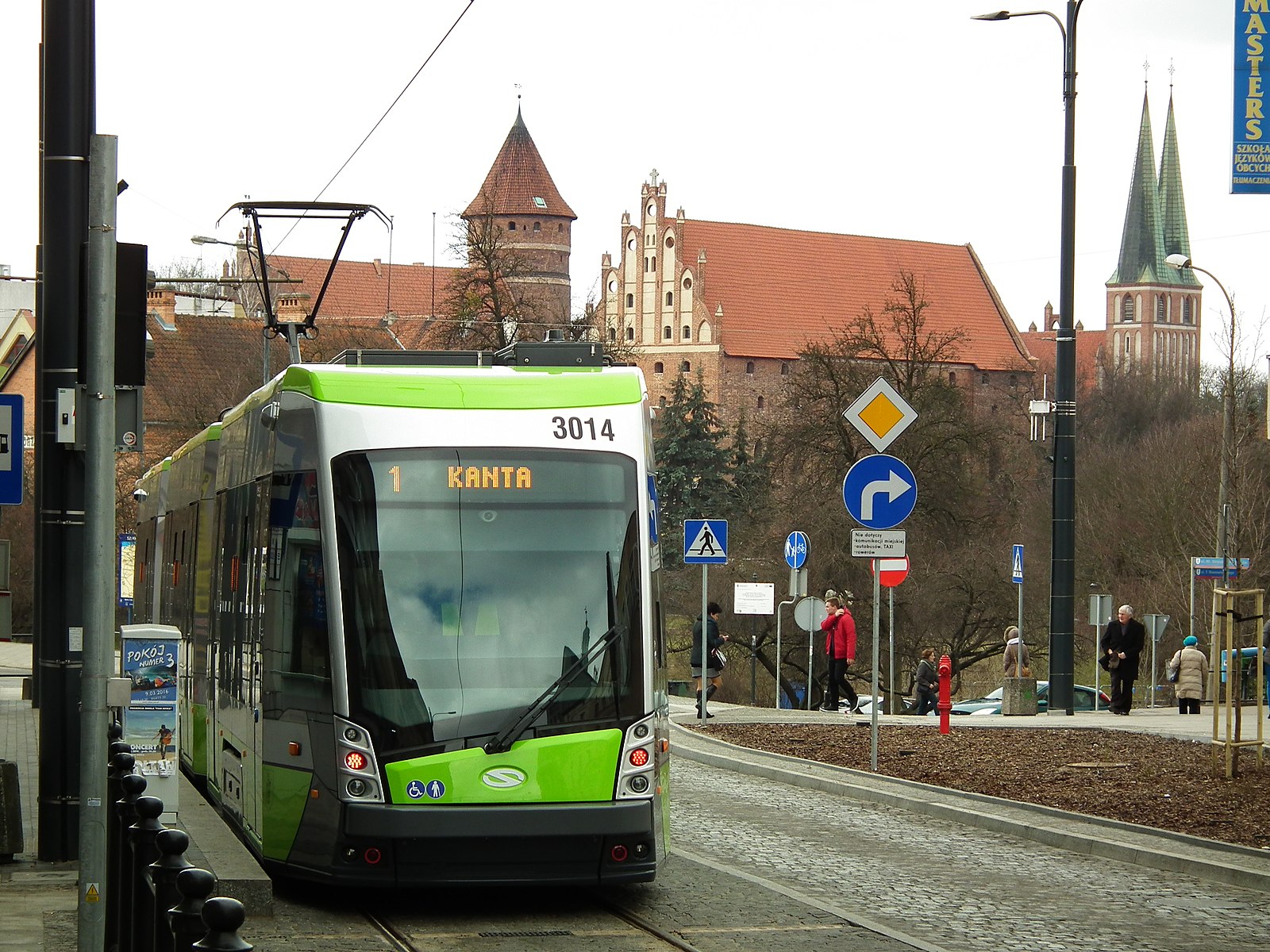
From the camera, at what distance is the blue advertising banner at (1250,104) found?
15.5 metres

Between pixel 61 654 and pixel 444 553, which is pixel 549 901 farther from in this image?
pixel 61 654

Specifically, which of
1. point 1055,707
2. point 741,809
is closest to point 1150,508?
point 1055,707

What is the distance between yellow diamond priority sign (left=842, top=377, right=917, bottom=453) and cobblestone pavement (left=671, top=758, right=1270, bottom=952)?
329 centimetres

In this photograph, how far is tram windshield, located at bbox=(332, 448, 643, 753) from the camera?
9445 mm

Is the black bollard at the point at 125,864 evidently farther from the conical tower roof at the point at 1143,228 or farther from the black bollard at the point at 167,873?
the conical tower roof at the point at 1143,228

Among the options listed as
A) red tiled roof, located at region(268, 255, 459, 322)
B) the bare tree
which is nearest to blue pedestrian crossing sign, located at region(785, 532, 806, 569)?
the bare tree

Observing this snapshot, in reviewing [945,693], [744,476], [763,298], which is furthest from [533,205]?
[945,693]

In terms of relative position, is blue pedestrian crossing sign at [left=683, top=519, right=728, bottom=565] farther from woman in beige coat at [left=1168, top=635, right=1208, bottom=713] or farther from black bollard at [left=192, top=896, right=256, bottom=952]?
black bollard at [left=192, top=896, right=256, bottom=952]

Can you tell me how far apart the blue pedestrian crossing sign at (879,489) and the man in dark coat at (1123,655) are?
497 inches

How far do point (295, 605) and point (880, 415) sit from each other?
7806 millimetres

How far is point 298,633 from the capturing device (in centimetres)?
980

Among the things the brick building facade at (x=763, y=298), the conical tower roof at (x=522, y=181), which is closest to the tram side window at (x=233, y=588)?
the brick building facade at (x=763, y=298)

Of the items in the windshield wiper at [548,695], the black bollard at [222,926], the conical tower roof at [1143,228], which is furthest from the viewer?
the conical tower roof at [1143,228]

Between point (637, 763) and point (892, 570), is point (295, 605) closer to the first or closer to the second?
point (637, 763)
